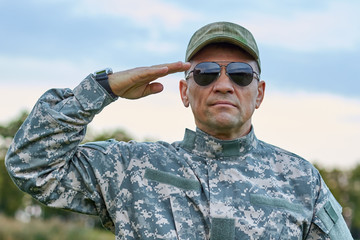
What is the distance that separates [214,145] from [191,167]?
22cm

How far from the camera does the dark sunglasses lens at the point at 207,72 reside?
13.9 feet

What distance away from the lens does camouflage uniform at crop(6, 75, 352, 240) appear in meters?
3.94

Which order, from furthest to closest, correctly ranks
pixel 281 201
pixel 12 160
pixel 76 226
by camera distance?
pixel 76 226 < pixel 281 201 < pixel 12 160

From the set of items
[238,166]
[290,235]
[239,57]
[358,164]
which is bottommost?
[358,164]

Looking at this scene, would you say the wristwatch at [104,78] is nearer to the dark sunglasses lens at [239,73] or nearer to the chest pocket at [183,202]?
the chest pocket at [183,202]

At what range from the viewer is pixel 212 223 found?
4008 millimetres

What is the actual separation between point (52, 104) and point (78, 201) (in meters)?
0.66

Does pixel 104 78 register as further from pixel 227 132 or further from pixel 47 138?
pixel 227 132

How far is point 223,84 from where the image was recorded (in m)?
4.22

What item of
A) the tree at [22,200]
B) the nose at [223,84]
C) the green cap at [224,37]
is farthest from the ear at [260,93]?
the tree at [22,200]

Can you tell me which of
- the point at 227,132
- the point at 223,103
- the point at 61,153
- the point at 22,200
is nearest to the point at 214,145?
the point at 227,132

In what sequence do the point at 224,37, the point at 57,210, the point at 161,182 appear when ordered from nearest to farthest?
the point at 161,182 → the point at 224,37 → the point at 57,210

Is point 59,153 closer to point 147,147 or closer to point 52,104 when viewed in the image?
point 52,104

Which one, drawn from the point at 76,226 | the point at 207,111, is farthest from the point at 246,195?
the point at 76,226
